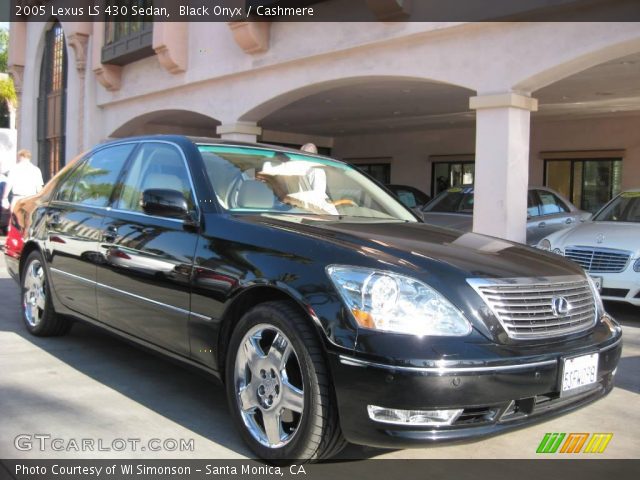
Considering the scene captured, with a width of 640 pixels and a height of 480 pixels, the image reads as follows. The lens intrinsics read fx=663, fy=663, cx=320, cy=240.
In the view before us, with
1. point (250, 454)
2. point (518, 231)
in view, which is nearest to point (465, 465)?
point (250, 454)

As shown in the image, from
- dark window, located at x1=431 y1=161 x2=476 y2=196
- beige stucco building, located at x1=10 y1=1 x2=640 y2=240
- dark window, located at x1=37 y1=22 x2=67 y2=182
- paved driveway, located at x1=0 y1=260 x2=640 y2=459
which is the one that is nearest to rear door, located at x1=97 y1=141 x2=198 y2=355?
paved driveway, located at x1=0 y1=260 x2=640 y2=459

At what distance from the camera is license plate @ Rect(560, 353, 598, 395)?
9.81 feet

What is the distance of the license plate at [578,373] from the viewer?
299 cm

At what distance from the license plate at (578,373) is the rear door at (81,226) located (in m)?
2.98

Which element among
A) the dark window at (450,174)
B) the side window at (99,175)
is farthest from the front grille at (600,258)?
the dark window at (450,174)

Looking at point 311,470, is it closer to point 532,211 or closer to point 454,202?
point 454,202

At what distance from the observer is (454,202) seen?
1077cm

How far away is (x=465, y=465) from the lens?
3291 mm

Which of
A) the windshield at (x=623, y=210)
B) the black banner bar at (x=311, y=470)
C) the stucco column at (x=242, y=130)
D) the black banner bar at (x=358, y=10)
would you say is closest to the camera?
the black banner bar at (x=311, y=470)

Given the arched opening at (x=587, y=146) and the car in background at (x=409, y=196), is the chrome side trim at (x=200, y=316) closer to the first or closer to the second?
the car in background at (x=409, y=196)

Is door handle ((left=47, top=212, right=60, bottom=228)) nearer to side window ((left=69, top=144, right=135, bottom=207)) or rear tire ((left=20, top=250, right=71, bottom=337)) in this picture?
side window ((left=69, top=144, right=135, bottom=207))

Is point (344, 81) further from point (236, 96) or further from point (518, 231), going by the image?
point (518, 231)

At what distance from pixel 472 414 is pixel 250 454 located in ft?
3.77

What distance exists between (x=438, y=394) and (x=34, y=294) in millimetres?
4053
